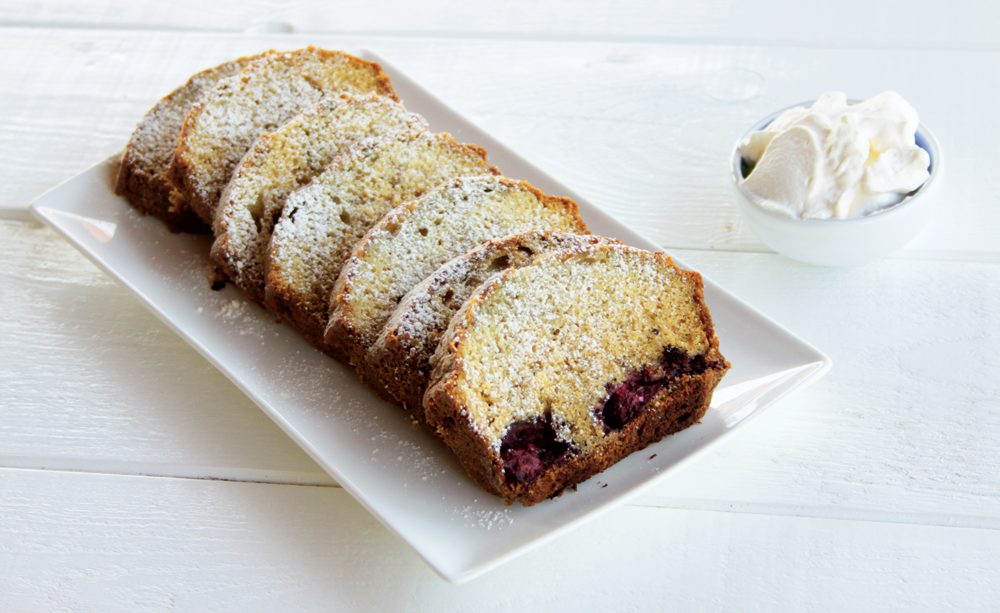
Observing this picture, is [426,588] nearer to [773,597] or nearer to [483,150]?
[773,597]

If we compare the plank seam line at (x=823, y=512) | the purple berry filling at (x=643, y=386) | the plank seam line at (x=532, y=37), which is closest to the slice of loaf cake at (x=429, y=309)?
the purple berry filling at (x=643, y=386)

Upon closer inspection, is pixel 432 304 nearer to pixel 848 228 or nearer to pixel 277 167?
pixel 277 167

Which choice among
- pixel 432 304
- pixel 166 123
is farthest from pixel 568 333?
pixel 166 123

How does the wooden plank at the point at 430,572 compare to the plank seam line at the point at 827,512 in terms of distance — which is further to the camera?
the plank seam line at the point at 827,512

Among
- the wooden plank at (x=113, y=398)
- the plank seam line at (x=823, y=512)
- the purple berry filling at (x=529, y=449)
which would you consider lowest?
the plank seam line at (x=823, y=512)

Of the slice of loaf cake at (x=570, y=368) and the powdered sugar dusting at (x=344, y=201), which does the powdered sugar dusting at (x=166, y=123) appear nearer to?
the powdered sugar dusting at (x=344, y=201)

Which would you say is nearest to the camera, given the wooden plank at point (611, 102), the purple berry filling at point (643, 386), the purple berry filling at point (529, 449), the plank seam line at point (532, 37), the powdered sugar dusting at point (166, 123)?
the purple berry filling at point (529, 449)

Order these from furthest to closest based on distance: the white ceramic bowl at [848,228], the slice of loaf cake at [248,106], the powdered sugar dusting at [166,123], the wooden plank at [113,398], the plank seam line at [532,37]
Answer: the plank seam line at [532,37] < the powdered sugar dusting at [166,123] < the slice of loaf cake at [248,106] < the white ceramic bowl at [848,228] < the wooden plank at [113,398]
